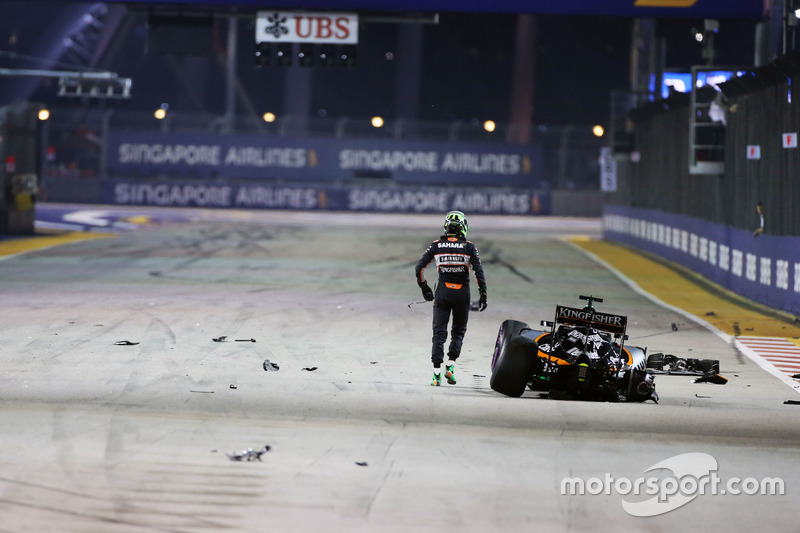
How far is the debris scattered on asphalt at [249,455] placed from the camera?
8.52m

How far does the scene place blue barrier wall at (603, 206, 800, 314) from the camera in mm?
19078

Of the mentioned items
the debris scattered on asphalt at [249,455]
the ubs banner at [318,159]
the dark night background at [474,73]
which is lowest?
the debris scattered on asphalt at [249,455]

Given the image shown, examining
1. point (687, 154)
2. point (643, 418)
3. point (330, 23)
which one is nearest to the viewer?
point (643, 418)

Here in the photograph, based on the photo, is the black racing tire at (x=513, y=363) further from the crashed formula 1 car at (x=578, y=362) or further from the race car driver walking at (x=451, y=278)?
the race car driver walking at (x=451, y=278)

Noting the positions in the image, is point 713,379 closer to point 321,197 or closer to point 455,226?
point 455,226

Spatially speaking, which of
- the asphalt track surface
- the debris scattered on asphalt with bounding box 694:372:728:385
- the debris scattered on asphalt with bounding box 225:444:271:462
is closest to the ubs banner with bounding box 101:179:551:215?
the asphalt track surface

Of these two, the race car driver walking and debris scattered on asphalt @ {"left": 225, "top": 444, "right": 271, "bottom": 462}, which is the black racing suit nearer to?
the race car driver walking

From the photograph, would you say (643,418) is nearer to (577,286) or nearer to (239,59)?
(577,286)

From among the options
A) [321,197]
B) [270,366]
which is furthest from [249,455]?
[321,197]

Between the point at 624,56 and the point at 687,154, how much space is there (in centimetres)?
4439

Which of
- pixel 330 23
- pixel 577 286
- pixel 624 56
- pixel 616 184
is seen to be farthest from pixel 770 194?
pixel 624 56

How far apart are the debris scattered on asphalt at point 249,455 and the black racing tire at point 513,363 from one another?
3176 mm

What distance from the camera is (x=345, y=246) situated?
3316 cm

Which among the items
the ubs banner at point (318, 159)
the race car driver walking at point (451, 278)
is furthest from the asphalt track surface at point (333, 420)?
the ubs banner at point (318, 159)
